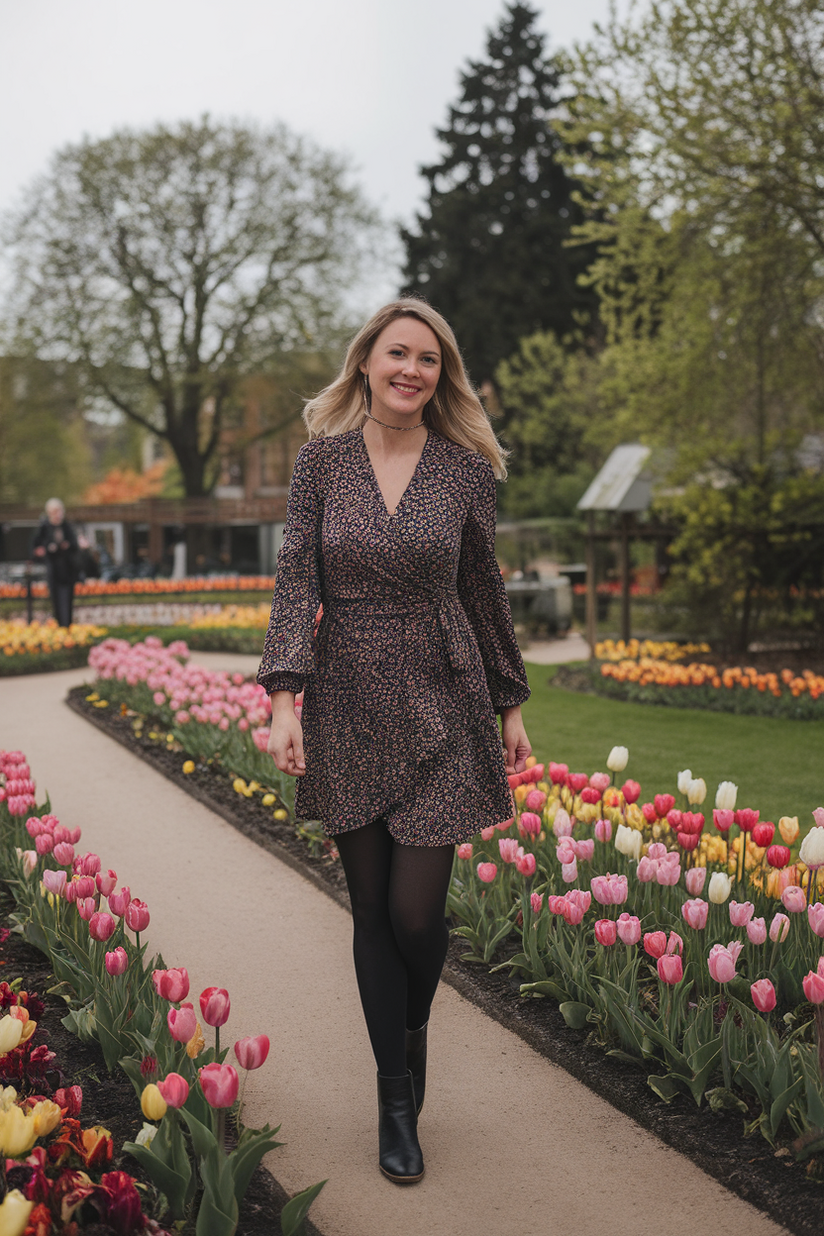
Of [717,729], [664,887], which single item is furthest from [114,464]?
[664,887]

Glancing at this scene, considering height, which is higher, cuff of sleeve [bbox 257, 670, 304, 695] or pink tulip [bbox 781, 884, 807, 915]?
cuff of sleeve [bbox 257, 670, 304, 695]

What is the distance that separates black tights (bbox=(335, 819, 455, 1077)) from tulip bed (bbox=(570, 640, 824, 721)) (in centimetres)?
629

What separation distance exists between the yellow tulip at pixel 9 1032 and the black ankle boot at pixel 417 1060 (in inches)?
34.4

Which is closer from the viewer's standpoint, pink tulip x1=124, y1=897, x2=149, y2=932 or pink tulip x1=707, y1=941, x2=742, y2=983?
pink tulip x1=707, y1=941, x2=742, y2=983

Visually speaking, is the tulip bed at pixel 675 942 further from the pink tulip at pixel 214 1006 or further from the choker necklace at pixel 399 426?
the choker necklace at pixel 399 426

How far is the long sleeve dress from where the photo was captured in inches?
94.5

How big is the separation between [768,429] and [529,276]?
20.6 metres

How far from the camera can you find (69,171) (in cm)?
3047

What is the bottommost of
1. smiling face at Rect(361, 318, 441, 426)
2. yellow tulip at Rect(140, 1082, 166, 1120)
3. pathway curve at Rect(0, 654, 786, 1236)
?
pathway curve at Rect(0, 654, 786, 1236)

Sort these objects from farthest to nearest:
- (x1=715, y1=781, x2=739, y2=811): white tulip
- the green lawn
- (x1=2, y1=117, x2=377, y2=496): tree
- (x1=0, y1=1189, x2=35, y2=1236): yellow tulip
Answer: (x1=2, y1=117, x2=377, y2=496): tree → the green lawn → (x1=715, y1=781, x2=739, y2=811): white tulip → (x1=0, y1=1189, x2=35, y2=1236): yellow tulip

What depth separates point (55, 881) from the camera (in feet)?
10.3

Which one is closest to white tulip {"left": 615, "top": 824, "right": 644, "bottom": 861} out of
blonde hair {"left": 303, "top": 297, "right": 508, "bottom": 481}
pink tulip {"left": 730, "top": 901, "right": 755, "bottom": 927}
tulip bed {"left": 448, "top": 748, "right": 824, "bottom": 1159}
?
tulip bed {"left": 448, "top": 748, "right": 824, "bottom": 1159}

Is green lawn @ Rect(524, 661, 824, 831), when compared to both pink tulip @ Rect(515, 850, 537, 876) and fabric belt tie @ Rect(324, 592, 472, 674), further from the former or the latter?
fabric belt tie @ Rect(324, 592, 472, 674)

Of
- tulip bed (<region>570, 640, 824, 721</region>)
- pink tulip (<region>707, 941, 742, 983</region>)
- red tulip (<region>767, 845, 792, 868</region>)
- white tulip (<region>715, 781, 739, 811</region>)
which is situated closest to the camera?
pink tulip (<region>707, 941, 742, 983</region>)
